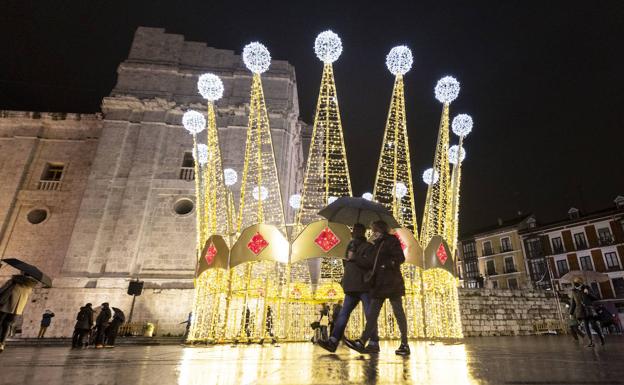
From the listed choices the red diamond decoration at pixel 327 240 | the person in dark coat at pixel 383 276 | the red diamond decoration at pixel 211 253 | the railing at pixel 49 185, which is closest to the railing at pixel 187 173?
the railing at pixel 49 185

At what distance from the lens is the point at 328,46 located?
26.8 feet

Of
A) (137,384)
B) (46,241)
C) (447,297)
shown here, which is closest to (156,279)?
(46,241)

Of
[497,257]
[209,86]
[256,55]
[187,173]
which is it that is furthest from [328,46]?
[497,257]

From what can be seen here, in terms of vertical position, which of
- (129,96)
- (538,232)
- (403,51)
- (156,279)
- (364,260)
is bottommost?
(364,260)

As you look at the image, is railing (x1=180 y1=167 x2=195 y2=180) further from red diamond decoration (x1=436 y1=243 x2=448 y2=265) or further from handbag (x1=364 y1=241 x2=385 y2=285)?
handbag (x1=364 y1=241 x2=385 y2=285)

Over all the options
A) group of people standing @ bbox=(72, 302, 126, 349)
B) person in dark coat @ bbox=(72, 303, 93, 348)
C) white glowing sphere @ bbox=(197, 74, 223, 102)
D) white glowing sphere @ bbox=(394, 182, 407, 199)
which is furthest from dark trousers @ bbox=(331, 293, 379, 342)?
→ person in dark coat @ bbox=(72, 303, 93, 348)

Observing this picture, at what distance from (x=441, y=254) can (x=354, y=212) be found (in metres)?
2.51

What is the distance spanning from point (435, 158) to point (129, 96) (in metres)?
17.1

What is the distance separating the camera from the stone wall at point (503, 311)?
17438mm

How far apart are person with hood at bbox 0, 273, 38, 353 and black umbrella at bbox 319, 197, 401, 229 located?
525 centimetres

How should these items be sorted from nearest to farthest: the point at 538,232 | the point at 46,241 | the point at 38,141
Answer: the point at 46,241 < the point at 38,141 < the point at 538,232

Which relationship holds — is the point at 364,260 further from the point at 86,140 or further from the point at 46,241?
the point at 86,140

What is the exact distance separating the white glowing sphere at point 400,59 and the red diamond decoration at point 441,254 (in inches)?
168

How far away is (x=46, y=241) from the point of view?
59.0 feet
